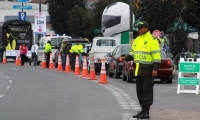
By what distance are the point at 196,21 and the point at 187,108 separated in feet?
39.6

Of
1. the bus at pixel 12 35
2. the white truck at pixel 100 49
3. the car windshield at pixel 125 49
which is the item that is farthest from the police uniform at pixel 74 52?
the bus at pixel 12 35

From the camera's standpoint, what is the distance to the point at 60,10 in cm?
7106

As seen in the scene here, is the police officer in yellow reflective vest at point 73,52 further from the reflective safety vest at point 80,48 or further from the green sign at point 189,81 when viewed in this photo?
the green sign at point 189,81

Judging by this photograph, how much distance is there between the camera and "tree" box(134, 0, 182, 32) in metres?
45.5

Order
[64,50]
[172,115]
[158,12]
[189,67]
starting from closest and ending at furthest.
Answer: [172,115], [189,67], [64,50], [158,12]

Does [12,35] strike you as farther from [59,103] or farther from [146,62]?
[146,62]

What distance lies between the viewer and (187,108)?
15.0 meters

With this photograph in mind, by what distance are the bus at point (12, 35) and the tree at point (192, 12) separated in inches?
978

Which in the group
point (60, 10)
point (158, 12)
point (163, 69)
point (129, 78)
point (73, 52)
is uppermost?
point (60, 10)

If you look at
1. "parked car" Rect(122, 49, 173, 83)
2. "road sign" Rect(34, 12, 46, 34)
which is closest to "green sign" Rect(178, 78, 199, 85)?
"parked car" Rect(122, 49, 173, 83)

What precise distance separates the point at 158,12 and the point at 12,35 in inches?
490

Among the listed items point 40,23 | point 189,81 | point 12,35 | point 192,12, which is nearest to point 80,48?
point 192,12

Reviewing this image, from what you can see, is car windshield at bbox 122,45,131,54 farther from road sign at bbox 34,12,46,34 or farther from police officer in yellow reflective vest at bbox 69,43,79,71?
road sign at bbox 34,12,46,34

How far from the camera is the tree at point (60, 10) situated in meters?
70.8
